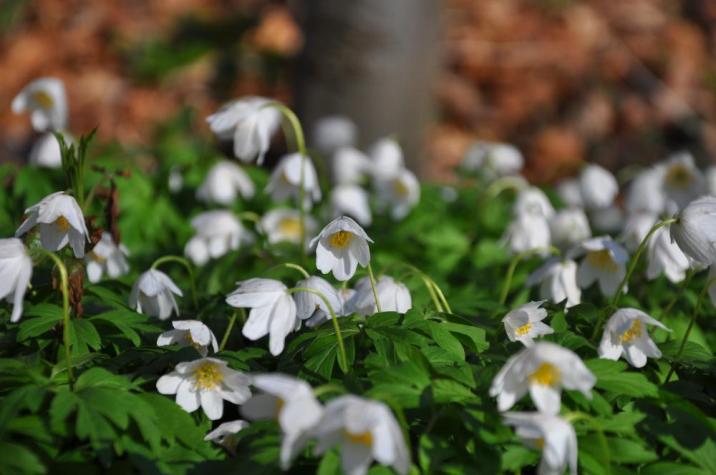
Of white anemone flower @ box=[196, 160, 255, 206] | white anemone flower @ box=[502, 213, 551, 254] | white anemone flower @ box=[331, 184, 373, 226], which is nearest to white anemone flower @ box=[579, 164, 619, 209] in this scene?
white anemone flower @ box=[502, 213, 551, 254]

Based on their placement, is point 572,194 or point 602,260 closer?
point 602,260

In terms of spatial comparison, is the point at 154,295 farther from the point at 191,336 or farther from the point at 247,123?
the point at 247,123

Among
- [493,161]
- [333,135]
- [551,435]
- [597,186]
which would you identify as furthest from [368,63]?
[551,435]

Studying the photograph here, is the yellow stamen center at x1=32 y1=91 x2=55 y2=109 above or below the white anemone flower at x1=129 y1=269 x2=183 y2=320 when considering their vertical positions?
above

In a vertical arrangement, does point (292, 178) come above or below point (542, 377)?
below

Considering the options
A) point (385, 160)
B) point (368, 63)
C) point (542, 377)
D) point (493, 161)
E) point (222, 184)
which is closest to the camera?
point (542, 377)

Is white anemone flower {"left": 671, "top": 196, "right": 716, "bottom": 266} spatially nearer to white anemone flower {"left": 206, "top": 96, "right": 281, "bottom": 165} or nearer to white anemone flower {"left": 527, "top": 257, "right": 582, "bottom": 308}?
white anemone flower {"left": 527, "top": 257, "right": 582, "bottom": 308}
